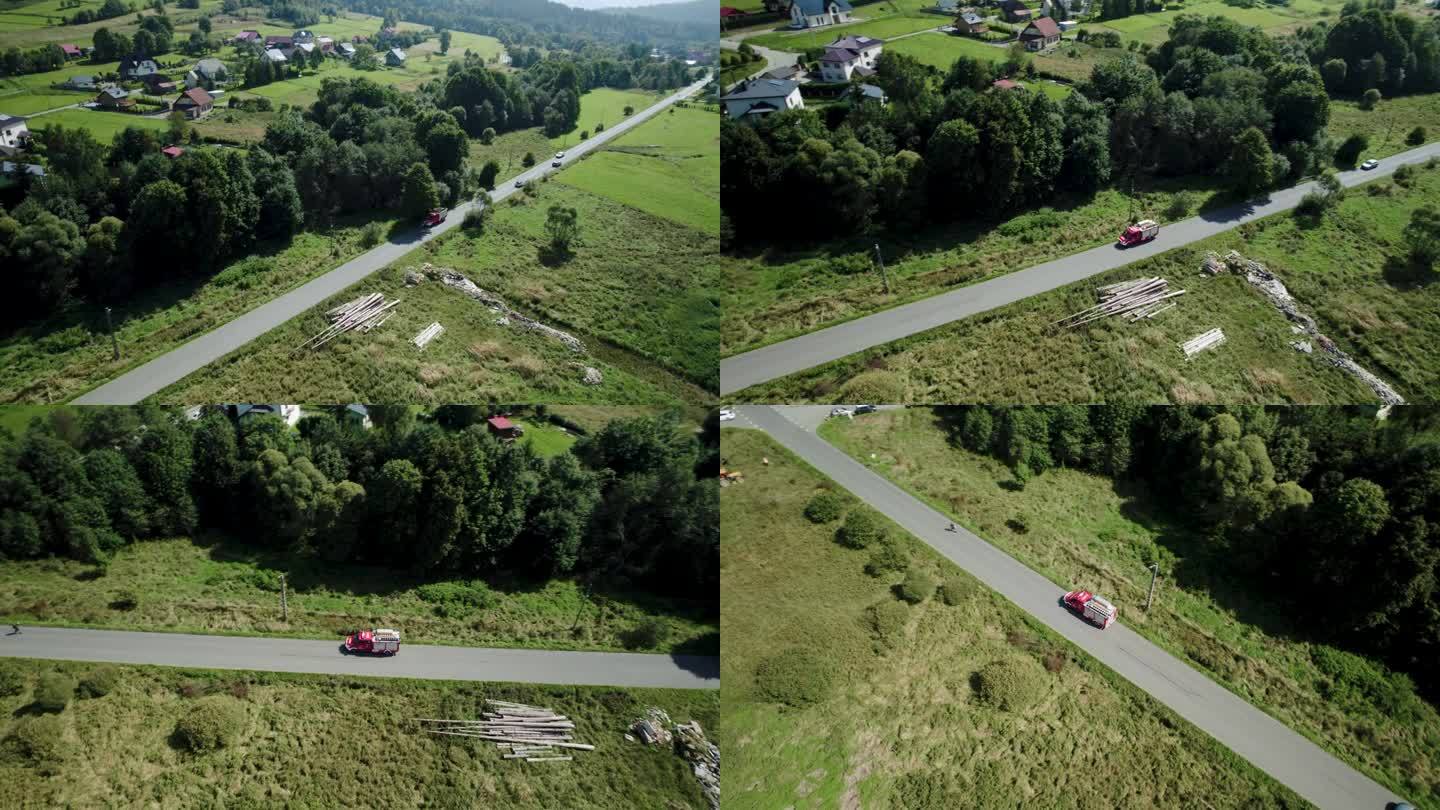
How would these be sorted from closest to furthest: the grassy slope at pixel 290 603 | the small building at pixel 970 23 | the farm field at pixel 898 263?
the grassy slope at pixel 290 603 → the farm field at pixel 898 263 → the small building at pixel 970 23

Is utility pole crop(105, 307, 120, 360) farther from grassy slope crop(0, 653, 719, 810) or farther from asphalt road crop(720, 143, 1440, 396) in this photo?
asphalt road crop(720, 143, 1440, 396)

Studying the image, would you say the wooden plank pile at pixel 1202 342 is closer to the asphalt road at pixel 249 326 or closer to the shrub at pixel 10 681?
the asphalt road at pixel 249 326

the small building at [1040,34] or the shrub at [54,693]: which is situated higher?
the small building at [1040,34]

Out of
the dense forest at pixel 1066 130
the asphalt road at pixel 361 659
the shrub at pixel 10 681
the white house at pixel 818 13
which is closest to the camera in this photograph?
the shrub at pixel 10 681

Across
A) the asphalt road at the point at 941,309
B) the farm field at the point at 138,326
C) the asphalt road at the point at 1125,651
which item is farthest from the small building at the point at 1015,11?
the farm field at the point at 138,326

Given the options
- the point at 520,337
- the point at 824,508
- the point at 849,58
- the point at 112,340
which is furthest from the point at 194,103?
the point at 824,508

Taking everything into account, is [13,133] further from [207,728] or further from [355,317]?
[207,728]

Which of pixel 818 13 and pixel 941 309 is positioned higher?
pixel 818 13
